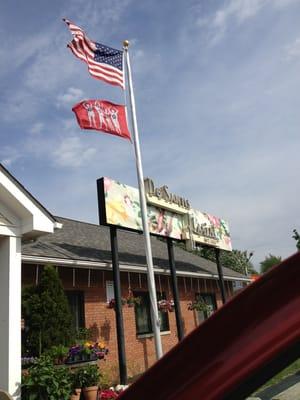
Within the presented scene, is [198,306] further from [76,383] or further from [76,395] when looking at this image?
[76,395]

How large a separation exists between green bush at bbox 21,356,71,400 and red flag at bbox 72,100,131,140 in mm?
5463

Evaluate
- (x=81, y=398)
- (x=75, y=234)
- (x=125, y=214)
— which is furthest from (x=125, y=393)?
(x=75, y=234)

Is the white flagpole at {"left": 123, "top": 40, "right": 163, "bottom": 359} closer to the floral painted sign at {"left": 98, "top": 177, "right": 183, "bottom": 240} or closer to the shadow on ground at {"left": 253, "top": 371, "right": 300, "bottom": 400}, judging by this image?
the floral painted sign at {"left": 98, "top": 177, "right": 183, "bottom": 240}

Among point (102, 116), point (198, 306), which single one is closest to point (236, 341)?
point (102, 116)

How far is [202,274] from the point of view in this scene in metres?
18.7

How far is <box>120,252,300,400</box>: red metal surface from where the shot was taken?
2.59 feet

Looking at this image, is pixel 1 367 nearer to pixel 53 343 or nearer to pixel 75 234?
pixel 53 343

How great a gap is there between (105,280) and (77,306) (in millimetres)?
1337

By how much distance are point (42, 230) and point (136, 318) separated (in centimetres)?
816

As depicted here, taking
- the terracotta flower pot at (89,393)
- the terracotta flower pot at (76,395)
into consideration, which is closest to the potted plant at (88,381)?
the terracotta flower pot at (89,393)

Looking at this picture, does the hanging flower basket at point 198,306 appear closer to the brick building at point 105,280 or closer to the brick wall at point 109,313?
the brick building at point 105,280

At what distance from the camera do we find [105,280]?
13.1 meters

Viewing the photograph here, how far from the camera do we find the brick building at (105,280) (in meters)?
11.6

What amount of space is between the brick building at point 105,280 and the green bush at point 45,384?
9.25ft
